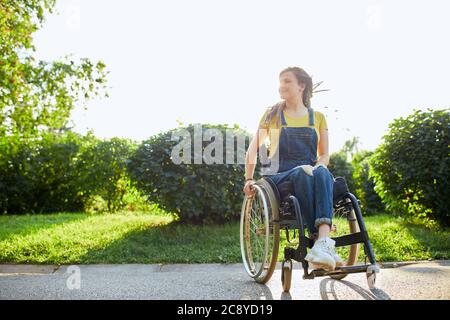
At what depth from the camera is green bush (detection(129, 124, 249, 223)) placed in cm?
553

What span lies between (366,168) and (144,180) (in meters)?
4.19

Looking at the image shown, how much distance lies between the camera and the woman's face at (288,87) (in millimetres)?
3395

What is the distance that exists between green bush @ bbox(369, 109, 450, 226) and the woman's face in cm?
260

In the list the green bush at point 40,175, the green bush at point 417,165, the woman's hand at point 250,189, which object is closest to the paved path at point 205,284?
the woman's hand at point 250,189

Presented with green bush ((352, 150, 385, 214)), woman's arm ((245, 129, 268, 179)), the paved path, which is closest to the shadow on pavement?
the paved path

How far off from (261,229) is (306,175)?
532 millimetres

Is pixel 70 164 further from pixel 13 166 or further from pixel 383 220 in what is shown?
pixel 383 220

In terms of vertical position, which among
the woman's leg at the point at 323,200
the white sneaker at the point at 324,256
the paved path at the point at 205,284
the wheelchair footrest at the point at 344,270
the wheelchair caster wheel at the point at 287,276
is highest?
the woman's leg at the point at 323,200

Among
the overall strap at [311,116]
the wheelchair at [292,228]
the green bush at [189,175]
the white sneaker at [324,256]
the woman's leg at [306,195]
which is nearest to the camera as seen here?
the white sneaker at [324,256]

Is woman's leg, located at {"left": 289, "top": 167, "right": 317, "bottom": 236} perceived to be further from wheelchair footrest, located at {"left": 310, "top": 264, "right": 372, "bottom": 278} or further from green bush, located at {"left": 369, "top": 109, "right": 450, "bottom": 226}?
green bush, located at {"left": 369, "top": 109, "right": 450, "bottom": 226}

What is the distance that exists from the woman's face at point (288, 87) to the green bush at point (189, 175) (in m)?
2.33

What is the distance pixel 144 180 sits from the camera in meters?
5.68

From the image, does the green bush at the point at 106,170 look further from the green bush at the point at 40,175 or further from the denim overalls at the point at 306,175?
the denim overalls at the point at 306,175

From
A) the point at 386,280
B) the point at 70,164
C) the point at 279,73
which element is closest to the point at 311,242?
the point at 386,280
